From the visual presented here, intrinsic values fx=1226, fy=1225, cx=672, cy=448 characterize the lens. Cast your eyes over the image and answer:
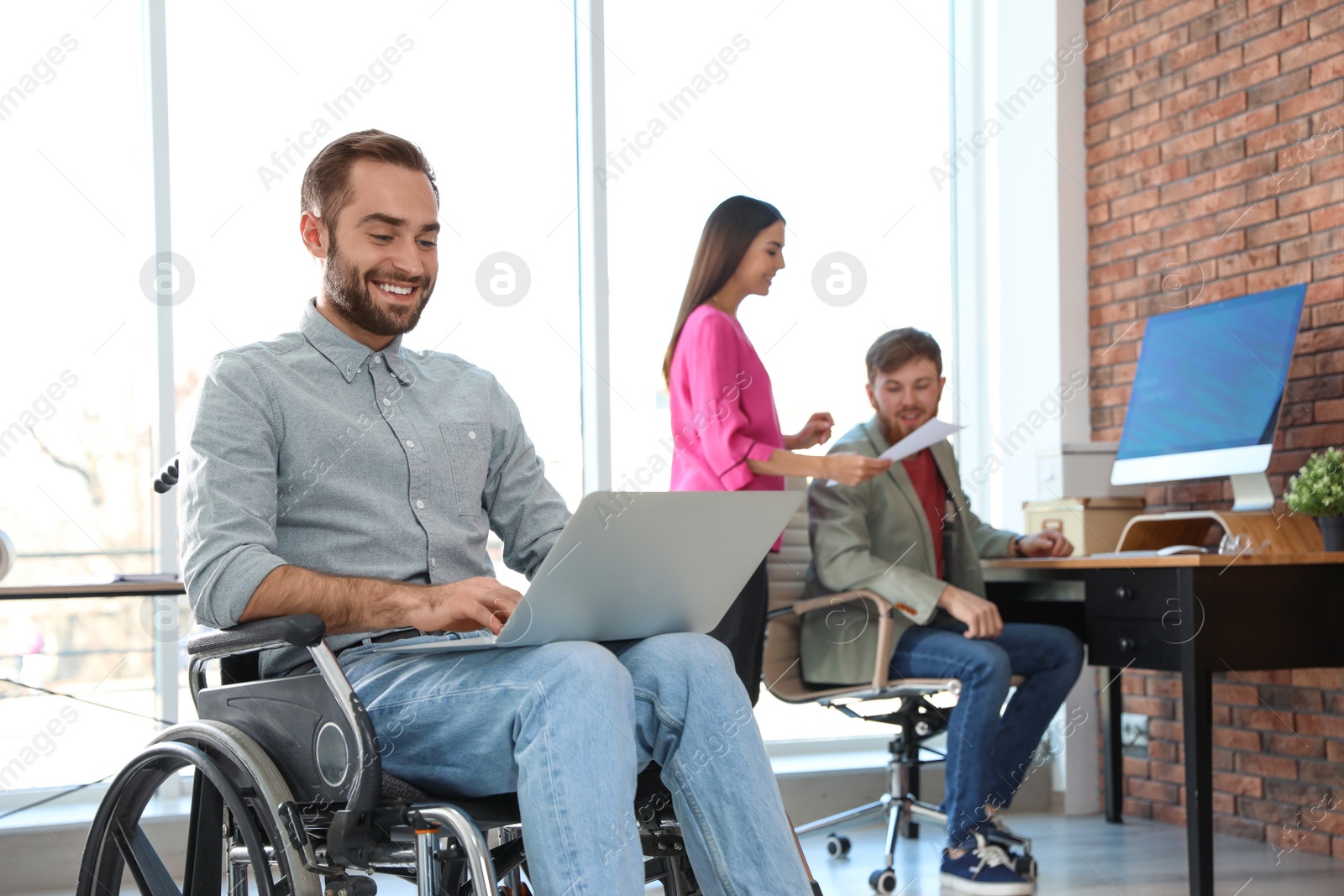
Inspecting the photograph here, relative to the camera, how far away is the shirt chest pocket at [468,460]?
1.66 m

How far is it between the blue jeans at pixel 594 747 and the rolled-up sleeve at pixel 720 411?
4.10 feet

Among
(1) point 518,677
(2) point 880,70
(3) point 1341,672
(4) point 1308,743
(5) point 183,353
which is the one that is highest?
(2) point 880,70

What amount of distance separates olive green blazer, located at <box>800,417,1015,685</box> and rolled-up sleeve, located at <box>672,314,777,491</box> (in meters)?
0.32

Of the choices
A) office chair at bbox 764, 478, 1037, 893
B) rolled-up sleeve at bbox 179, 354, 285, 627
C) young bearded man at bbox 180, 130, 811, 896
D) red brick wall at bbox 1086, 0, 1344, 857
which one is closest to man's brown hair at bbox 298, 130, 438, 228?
young bearded man at bbox 180, 130, 811, 896

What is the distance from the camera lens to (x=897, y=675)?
2.87 metres

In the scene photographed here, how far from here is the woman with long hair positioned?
2676 mm

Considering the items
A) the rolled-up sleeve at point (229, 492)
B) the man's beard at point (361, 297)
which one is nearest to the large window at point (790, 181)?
the man's beard at point (361, 297)

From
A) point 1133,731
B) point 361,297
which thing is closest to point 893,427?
point 1133,731

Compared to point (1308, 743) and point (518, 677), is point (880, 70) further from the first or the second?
point (518, 677)

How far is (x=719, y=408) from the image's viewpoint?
8.81 feet

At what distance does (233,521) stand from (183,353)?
208cm

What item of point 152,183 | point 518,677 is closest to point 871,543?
point 518,677

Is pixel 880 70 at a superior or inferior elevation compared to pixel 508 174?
superior

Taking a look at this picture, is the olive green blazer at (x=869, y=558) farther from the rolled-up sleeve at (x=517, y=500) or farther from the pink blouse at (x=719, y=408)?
the rolled-up sleeve at (x=517, y=500)
